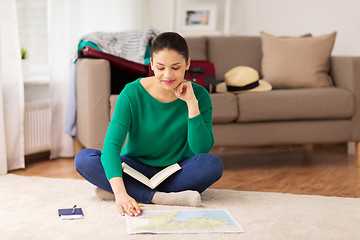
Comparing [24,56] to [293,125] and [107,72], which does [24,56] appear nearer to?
[107,72]

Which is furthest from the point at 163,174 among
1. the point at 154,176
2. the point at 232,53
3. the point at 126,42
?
the point at 232,53

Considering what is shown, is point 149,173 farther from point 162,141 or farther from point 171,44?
point 171,44

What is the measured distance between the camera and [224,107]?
112 inches

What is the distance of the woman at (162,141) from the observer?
1.98 m

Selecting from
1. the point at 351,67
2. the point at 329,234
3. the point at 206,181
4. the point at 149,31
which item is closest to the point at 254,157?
the point at 351,67

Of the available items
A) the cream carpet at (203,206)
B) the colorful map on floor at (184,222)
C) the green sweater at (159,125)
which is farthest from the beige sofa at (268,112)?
the colorful map on floor at (184,222)

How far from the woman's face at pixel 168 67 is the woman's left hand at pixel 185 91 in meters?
0.04

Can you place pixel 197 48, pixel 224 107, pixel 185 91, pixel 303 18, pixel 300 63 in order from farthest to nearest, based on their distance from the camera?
pixel 303 18
pixel 197 48
pixel 300 63
pixel 224 107
pixel 185 91

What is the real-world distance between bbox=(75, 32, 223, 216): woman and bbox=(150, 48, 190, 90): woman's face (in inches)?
1.6

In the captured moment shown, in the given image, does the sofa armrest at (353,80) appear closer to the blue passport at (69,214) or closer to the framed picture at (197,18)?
the framed picture at (197,18)

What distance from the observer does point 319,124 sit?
9.77 ft

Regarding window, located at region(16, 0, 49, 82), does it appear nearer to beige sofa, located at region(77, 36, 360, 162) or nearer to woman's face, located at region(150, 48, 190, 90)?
beige sofa, located at region(77, 36, 360, 162)

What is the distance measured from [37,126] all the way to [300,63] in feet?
5.53

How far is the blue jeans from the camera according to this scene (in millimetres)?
2029
